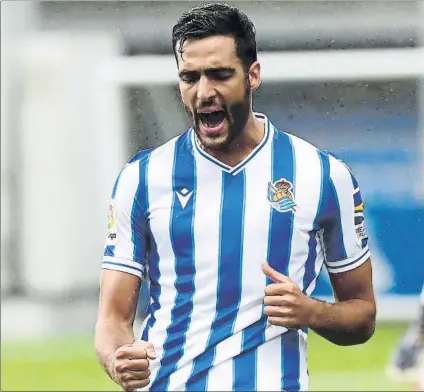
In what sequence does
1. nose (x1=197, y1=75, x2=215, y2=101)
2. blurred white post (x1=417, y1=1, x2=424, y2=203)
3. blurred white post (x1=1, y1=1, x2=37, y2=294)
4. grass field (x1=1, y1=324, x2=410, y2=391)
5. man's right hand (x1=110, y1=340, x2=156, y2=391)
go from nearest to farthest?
man's right hand (x1=110, y1=340, x2=156, y2=391) → nose (x1=197, y1=75, x2=215, y2=101) → blurred white post (x1=417, y1=1, x2=424, y2=203) → grass field (x1=1, y1=324, x2=410, y2=391) → blurred white post (x1=1, y1=1, x2=37, y2=294)

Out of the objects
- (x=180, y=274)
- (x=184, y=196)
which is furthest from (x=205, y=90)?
(x=180, y=274)

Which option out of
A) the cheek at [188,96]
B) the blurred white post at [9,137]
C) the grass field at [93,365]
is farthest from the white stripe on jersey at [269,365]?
the blurred white post at [9,137]

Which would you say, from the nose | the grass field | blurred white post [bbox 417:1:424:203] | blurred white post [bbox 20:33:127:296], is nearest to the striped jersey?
the nose

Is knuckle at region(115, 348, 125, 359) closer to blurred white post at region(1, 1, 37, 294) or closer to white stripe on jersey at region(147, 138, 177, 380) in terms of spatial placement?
white stripe on jersey at region(147, 138, 177, 380)

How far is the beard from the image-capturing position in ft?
4.99

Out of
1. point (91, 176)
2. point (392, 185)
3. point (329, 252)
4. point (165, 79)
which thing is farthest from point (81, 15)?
point (329, 252)

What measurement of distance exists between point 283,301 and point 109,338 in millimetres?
266

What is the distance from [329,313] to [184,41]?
1.41 feet

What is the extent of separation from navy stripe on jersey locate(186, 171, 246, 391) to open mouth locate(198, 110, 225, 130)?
79 millimetres

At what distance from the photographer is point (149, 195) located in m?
1.55

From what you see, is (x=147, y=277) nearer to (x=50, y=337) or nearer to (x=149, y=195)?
(x=149, y=195)

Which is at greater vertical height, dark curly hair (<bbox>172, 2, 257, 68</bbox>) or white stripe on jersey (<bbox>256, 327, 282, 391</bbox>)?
dark curly hair (<bbox>172, 2, 257, 68</bbox>)

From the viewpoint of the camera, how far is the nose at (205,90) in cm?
150

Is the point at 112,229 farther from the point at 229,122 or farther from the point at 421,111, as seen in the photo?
the point at 421,111
